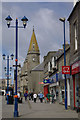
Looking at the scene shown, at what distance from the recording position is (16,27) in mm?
17125

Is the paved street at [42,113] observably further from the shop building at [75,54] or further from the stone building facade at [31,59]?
the stone building facade at [31,59]

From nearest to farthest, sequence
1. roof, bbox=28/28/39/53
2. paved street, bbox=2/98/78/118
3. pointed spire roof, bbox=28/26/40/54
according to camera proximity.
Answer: paved street, bbox=2/98/78/118 < pointed spire roof, bbox=28/26/40/54 < roof, bbox=28/28/39/53

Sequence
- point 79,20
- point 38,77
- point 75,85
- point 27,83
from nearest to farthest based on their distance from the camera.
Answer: point 79,20, point 75,85, point 38,77, point 27,83

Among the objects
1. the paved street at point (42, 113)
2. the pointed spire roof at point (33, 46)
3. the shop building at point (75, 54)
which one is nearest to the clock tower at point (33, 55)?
the pointed spire roof at point (33, 46)

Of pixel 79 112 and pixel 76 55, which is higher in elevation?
pixel 76 55

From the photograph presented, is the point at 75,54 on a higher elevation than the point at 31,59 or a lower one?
lower

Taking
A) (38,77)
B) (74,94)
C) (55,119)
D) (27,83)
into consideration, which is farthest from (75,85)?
(27,83)

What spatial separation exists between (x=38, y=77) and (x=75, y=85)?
222ft

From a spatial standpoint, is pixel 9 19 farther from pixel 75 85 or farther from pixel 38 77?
pixel 38 77

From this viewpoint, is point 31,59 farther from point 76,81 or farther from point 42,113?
point 42,113

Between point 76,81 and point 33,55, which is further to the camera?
point 33,55

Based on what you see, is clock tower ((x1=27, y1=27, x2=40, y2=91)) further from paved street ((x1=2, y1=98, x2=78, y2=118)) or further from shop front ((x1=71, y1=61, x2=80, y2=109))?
shop front ((x1=71, y1=61, x2=80, y2=109))

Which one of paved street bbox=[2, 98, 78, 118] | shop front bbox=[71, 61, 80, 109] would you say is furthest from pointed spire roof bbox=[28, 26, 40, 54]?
shop front bbox=[71, 61, 80, 109]

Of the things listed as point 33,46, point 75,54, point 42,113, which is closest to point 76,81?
point 75,54
